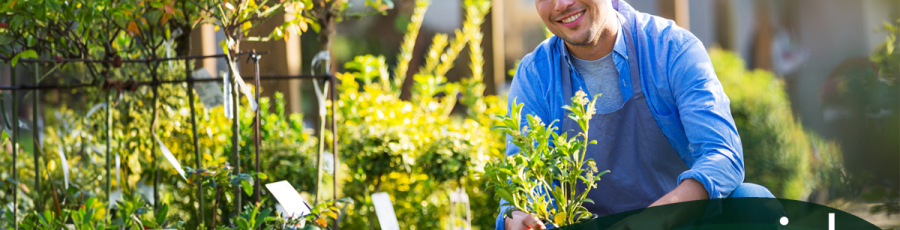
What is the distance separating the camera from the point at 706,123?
1105 mm

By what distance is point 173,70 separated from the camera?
1.63 meters

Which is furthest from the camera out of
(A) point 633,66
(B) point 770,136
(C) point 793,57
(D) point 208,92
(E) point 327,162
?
(B) point 770,136

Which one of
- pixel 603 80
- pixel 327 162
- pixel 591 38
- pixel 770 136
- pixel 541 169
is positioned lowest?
pixel 770 136

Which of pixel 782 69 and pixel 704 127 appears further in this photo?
pixel 782 69

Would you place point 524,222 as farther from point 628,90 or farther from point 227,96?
point 227,96

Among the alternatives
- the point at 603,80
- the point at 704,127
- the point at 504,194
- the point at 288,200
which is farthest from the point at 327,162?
the point at 704,127

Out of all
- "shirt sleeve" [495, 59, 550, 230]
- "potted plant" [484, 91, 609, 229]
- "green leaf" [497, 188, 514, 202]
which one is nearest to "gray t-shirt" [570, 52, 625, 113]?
"shirt sleeve" [495, 59, 550, 230]

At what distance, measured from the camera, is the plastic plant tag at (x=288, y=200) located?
1.19 meters

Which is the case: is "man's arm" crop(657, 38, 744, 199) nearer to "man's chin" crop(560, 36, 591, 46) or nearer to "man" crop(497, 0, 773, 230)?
"man" crop(497, 0, 773, 230)

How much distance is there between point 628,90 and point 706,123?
279 millimetres

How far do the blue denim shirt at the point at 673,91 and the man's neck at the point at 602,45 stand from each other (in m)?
0.02

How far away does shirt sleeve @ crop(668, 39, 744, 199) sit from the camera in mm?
1012

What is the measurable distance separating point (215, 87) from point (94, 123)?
0.56 meters

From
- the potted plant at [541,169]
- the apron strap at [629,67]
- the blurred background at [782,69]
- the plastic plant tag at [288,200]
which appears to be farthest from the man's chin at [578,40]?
the blurred background at [782,69]
